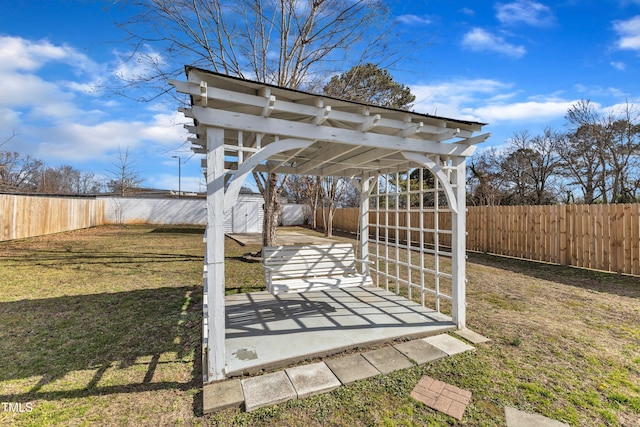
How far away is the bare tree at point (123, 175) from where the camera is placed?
22.9 metres

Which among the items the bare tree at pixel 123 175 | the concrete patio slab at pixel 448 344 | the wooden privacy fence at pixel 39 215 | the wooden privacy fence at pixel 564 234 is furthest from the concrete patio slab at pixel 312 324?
the bare tree at pixel 123 175

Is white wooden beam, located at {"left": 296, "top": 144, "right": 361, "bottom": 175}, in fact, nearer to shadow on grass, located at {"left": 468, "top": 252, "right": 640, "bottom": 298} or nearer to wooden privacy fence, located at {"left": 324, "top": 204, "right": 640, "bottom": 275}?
wooden privacy fence, located at {"left": 324, "top": 204, "right": 640, "bottom": 275}

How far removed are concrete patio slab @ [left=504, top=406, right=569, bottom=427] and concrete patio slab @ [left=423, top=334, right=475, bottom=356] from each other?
811 mm

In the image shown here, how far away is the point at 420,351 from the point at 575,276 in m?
5.65

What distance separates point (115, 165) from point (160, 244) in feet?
55.0

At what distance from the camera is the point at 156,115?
827 cm

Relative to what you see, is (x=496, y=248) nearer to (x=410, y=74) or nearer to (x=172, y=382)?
(x=410, y=74)

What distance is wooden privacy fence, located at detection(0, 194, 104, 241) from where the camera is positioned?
10297mm

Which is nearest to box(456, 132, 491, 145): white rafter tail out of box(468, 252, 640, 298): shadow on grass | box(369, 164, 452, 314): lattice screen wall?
box(369, 164, 452, 314): lattice screen wall

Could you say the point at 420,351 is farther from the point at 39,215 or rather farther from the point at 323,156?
the point at 39,215

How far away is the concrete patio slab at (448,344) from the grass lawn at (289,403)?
0.32ft

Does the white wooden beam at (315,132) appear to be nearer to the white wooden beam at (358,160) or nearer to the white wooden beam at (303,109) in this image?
the white wooden beam at (303,109)

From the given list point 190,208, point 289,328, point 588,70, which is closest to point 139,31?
point 289,328

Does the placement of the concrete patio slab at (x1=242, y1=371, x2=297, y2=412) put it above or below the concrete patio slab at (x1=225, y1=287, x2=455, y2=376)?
below
